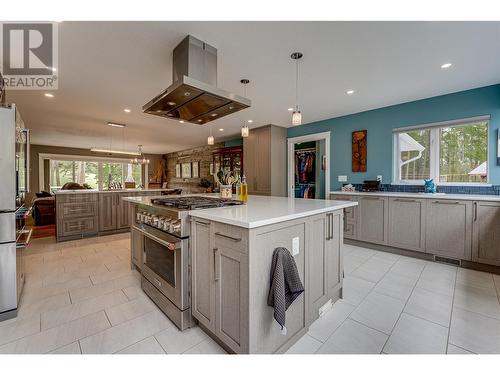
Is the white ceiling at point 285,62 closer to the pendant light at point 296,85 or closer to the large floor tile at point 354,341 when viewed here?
the pendant light at point 296,85

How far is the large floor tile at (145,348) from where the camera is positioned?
1456 millimetres

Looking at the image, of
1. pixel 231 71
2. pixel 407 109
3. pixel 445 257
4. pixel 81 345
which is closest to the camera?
pixel 81 345

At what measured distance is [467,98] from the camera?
3082mm

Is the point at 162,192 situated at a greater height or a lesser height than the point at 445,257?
greater

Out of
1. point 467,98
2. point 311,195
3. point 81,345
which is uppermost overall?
point 467,98

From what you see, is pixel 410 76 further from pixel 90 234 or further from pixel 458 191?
pixel 90 234

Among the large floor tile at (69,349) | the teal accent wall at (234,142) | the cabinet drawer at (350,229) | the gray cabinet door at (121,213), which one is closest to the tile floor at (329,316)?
the large floor tile at (69,349)

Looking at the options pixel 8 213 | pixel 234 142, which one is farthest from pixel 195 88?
pixel 234 142

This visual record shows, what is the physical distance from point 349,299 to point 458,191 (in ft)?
8.74

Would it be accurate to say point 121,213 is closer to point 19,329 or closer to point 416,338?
point 19,329

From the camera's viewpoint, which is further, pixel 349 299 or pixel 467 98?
pixel 467 98

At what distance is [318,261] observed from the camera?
1733 mm
